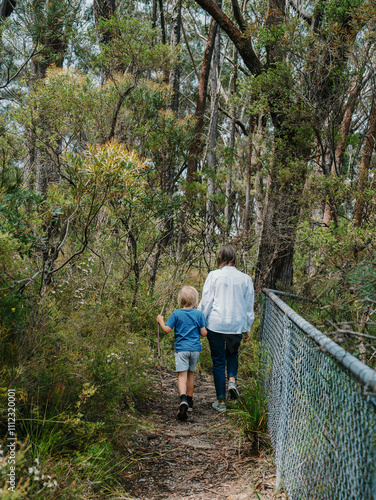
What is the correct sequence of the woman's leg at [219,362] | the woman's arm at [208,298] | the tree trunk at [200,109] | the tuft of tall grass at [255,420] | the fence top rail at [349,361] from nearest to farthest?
the fence top rail at [349,361]
the tuft of tall grass at [255,420]
the woman's leg at [219,362]
the woman's arm at [208,298]
the tree trunk at [200,109]

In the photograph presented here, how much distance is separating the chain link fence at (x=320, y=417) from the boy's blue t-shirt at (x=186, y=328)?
1177 millimetres

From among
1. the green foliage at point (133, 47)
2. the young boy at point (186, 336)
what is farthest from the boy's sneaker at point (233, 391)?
the green foliage at point (133, 47)

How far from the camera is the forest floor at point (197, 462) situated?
3.16m

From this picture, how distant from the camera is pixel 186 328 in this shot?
4.68m

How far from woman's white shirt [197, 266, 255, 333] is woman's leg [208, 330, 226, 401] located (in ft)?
0.41

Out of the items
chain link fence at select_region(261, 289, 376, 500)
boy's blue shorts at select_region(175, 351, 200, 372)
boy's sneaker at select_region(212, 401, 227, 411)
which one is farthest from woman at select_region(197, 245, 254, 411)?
chain link fence at select_region(261, 289, 376, 500)

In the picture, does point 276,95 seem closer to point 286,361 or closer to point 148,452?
point 286,361

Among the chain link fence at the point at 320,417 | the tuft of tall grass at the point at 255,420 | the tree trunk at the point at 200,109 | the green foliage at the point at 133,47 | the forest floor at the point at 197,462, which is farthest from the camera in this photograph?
the tree trunk at the point at 200,109

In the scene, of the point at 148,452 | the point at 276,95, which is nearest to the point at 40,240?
the point at 148,452

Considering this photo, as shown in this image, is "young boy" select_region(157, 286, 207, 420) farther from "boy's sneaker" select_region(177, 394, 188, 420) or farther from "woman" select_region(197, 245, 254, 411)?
"woman" select_region(197, 245, 254, 411)

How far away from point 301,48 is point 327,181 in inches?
84.7

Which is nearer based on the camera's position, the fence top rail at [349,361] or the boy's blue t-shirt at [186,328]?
the fence top rail at [349,361]

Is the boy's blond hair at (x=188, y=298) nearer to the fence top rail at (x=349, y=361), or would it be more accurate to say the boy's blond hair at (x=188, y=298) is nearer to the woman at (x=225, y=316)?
the woman at (x=225, y=316)

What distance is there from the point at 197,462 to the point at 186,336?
4.34 ft
